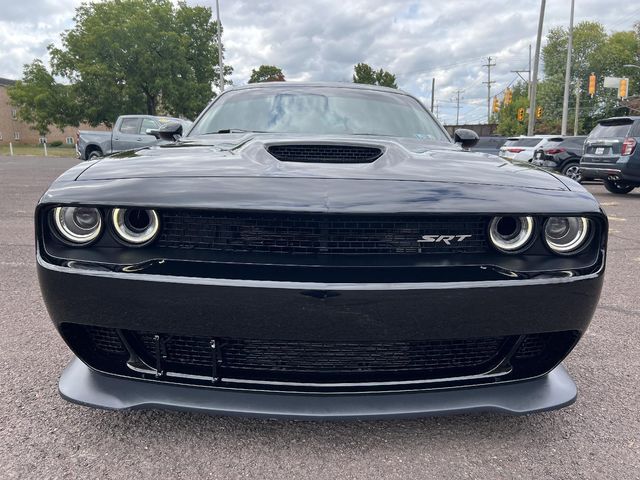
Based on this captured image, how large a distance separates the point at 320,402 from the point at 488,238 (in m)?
0.74

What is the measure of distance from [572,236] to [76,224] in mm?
1618

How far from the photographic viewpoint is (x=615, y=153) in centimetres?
1027

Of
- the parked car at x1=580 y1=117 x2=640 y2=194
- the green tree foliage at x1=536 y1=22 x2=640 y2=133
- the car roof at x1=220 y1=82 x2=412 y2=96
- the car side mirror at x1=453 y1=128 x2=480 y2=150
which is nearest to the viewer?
the car side mirror at x1=453 y1=128 x2=480 y2=150

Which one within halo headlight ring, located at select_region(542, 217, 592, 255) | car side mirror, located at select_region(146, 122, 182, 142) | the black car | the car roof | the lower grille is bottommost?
the black car

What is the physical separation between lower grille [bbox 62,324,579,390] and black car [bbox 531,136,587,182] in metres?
13.5

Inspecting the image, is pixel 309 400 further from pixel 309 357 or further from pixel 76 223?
pixel 76 223

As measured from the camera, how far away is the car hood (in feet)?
5.25

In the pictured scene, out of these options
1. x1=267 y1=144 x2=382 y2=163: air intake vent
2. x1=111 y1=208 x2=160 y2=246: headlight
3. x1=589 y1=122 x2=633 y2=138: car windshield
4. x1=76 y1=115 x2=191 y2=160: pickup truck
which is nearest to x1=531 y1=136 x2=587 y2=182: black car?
x1=589 y1=122 x2=633 y2=138: car windshield

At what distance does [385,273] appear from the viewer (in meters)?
1.47

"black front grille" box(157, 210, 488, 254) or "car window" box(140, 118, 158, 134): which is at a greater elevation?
"car window" box(140, 118, 158, 134)

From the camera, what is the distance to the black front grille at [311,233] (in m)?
1.49

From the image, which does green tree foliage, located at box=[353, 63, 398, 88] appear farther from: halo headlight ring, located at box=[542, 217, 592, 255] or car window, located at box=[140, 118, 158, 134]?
halo headlight ring, located at box=[542, 217, 592, 255]

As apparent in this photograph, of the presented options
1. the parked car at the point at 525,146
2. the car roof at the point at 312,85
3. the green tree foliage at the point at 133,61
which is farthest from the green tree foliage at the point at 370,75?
the car roof at the point at 312,85

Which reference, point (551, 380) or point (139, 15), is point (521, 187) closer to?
point (551, 380)
